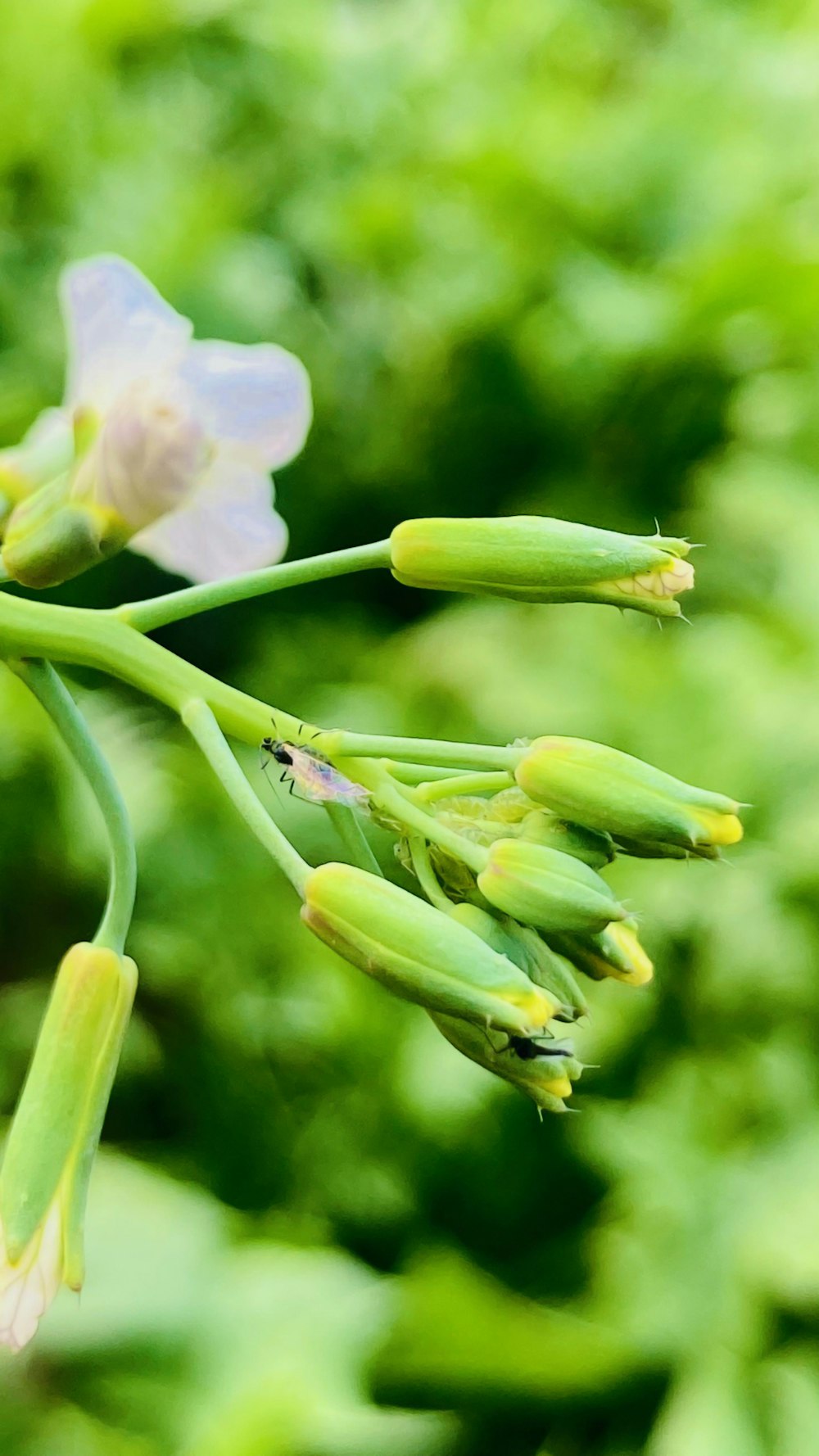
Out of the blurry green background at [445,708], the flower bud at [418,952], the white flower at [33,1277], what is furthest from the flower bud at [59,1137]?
the blurry green background at [445,708]

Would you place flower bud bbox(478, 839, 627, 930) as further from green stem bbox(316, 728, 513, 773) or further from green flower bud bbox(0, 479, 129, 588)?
green flower bud bbox(0, 479, 129, 588)

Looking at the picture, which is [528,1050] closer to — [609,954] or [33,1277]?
[609,954]

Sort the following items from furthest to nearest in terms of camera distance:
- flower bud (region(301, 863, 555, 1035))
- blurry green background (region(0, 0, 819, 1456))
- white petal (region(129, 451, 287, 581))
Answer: blurry green background (region(0, 0, 819, 1456)) → white petal (region(129, 451, 287, 581)) → flower bud (region(301, 863, 555, 1035))

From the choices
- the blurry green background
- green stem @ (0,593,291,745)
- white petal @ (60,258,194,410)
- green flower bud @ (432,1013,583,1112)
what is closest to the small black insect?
green flower bud @ (432,1013,583,1112)

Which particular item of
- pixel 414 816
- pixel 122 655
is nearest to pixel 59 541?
pixel 122 655

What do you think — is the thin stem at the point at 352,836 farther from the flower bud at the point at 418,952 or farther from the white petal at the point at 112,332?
A: the white petal at the point at 112,332

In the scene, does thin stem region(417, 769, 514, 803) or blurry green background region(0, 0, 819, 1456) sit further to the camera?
blurry green background region(0, 0, 819, 1456)

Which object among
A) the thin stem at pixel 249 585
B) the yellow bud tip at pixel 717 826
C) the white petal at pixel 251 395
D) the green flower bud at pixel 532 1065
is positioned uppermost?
the white petal at pixel 251 395
